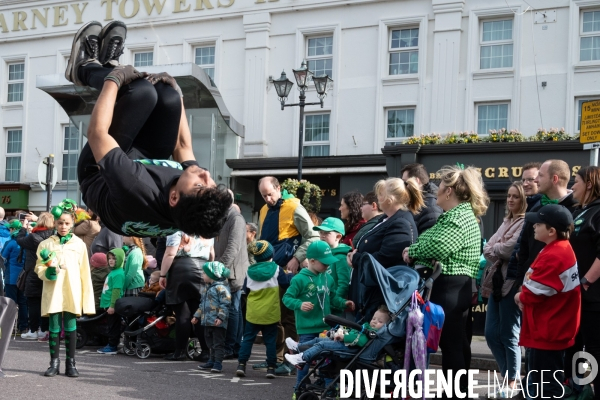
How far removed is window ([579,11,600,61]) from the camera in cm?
2189

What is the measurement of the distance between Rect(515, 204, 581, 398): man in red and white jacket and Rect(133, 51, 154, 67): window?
2257 cm

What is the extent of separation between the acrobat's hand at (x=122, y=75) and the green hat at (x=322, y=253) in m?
3.65

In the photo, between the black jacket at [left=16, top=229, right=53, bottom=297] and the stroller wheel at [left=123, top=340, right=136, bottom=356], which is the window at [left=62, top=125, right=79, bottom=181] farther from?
the stroller wheel at [left=123, top=340, right=136, bottom=356]

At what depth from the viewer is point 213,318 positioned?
963 cm

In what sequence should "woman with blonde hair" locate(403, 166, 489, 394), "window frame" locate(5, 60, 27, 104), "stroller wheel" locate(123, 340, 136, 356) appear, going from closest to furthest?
"woman with blonde hair" locate(403, 166, 489, 394), "stroller wheel" locate(123, 340, 136, 356), "window frame" locate(5, 60, 27, 104)

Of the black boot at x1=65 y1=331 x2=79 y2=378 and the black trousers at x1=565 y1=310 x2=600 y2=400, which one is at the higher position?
the black trousers at x1=565 y1=310 x2=600 y2=400

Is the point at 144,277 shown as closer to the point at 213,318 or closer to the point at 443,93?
the point at 213,318

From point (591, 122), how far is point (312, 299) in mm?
3584

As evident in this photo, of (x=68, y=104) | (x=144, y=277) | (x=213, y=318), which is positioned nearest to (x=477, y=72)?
(x=68, y=104)

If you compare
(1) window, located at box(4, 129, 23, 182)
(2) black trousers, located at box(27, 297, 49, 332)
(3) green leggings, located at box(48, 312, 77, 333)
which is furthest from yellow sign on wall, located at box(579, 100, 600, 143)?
(1) window, located at box(4, 129, 23, 182)

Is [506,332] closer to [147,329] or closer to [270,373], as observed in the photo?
[270,373]

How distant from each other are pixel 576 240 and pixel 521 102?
1657cm

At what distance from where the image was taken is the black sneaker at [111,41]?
5.11m

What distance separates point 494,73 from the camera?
2292 centimetres
